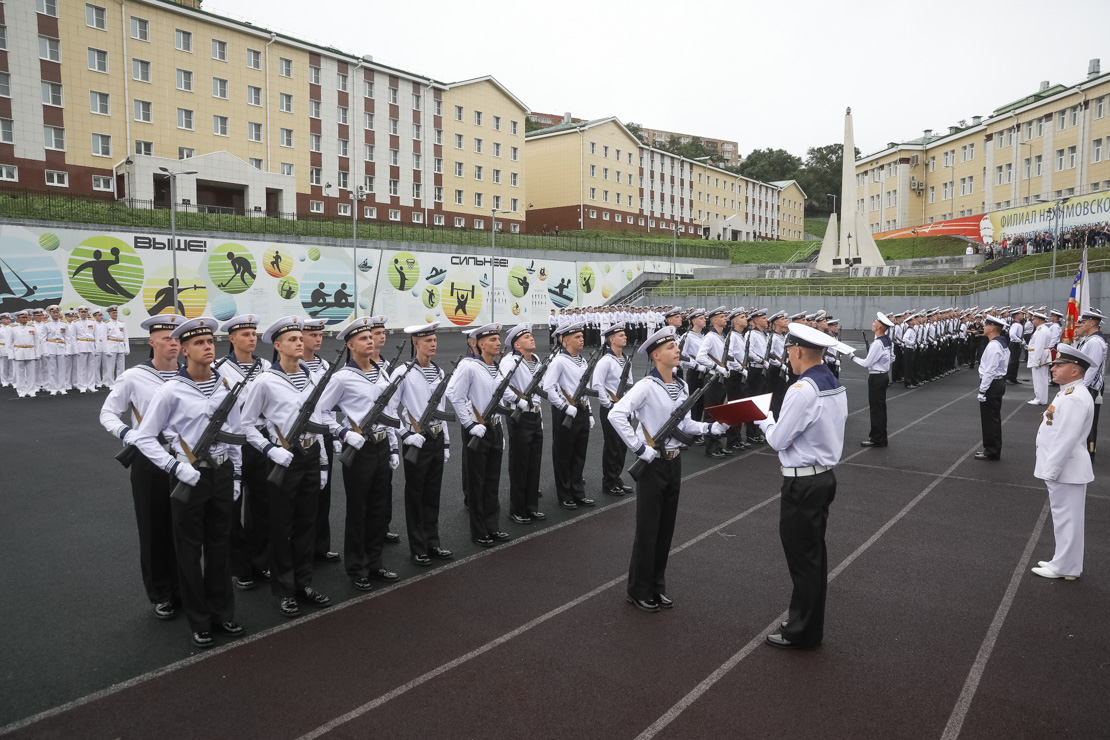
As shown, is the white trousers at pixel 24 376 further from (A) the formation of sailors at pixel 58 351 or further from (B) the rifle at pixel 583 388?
(B) the rifle at pixel 583 388

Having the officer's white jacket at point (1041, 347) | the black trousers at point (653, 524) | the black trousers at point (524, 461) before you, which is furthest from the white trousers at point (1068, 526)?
the officer's white jacket at point (1041, 347)

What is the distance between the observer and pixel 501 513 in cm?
823

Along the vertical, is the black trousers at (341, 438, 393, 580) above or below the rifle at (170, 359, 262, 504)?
below

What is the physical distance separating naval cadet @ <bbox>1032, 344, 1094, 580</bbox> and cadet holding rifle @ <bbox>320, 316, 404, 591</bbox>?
5804 millimetres

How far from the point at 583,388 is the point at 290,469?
3.93 m

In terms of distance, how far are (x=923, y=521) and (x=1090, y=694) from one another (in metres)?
3.69

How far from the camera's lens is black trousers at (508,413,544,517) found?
309 inches

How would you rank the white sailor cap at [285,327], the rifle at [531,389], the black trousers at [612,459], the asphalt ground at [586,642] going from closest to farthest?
the asphalt ground at [586,642]
the white sailor cap at [285,327]
the rifle at [531,389]
the black trousers at [612,459]

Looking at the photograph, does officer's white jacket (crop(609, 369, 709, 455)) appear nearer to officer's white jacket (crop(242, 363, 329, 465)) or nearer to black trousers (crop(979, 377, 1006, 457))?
officer's white jacket (crop(242, 363, 329, 465))

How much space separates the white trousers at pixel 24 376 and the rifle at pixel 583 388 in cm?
→ 1563

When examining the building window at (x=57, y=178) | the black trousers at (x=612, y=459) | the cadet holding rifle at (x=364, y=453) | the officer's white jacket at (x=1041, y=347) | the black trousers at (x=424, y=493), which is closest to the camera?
the cadet holding rifle at (x=364, y=453)

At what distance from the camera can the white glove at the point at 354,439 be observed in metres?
5.75

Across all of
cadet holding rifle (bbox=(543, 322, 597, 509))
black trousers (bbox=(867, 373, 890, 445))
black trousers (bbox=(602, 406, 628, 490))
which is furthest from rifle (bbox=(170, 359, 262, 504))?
black trousers (bbox=(867, 373, 890, 445))

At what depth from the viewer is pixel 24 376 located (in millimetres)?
17406
